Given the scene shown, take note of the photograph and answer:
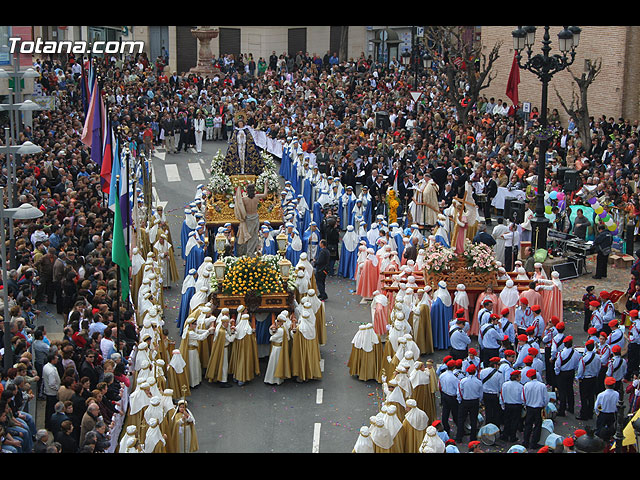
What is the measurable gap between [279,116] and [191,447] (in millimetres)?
25756

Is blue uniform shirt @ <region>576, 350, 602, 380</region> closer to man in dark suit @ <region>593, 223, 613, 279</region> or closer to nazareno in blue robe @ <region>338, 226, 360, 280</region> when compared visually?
man in dark suit @ <region>593, 223, 613, 279</region>

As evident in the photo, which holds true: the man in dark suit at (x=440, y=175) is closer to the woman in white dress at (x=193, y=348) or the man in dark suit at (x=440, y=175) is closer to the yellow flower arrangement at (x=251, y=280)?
the yellow flower arrangement at (x=251, y=280)

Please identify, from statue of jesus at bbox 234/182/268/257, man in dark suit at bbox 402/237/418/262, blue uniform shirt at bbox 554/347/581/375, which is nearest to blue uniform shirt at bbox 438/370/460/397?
blue uniform shirt at bbox 554/347/581/375

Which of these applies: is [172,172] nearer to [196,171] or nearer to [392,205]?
[196,171]

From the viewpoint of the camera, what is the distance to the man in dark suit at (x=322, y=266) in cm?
2136

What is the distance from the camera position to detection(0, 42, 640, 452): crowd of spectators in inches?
559

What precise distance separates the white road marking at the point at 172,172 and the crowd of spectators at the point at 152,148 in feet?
4.23

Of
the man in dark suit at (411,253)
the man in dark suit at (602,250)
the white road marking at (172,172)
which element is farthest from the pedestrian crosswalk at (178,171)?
the man in dark suit at (602,250)

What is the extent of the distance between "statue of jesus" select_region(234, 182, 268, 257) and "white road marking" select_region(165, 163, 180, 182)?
11822mm

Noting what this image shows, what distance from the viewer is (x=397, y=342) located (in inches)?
662

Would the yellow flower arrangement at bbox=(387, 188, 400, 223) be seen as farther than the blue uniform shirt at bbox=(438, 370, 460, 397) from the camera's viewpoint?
Yes

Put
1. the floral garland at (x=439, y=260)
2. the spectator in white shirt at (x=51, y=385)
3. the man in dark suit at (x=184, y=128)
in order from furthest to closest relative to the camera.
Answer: the man in dark suit at (x=184, y=128)
the floral garland at (x=439, y=260)
the spectator in white shirt at (x=51, y=385)

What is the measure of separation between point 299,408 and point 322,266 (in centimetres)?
549

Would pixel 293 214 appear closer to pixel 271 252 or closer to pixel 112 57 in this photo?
pixel 271 252
